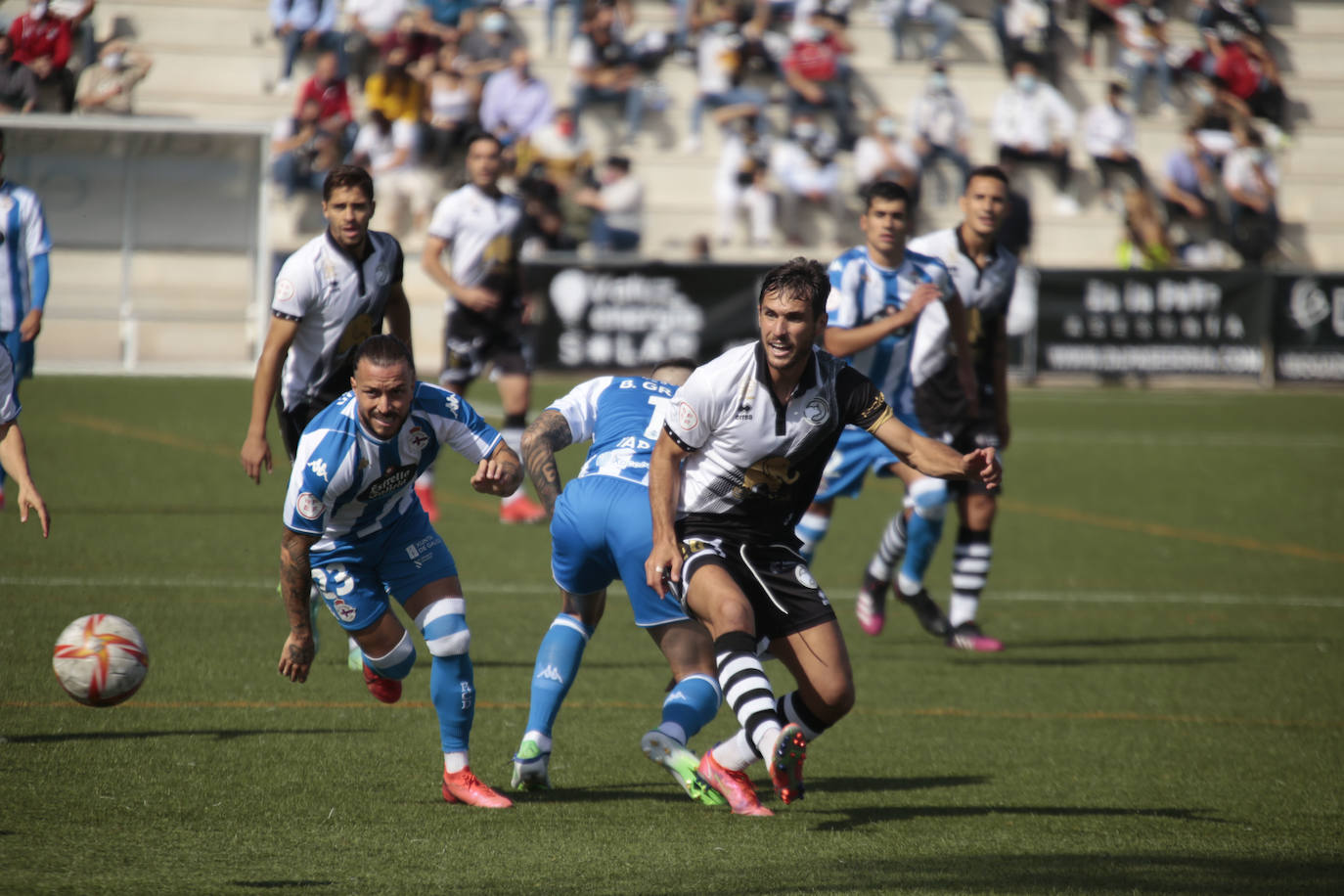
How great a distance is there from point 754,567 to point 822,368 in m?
0.66

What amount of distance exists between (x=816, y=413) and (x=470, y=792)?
5.21 feet

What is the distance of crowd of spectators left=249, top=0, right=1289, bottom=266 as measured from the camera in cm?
2188

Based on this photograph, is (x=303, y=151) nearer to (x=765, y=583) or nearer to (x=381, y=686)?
(x=381, y=686)

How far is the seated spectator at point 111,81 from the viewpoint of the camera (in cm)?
2070

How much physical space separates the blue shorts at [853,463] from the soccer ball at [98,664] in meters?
4.07

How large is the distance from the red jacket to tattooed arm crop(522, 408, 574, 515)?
1656 cm

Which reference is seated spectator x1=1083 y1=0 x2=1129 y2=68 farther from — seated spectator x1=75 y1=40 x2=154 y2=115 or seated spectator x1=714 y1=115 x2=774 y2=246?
seated spectator x1=75 y1=40 x2=154 y2=115

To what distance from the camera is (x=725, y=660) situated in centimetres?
495

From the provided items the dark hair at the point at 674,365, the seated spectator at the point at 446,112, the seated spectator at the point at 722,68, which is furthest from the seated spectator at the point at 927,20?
the dark hair at the point at 674,365

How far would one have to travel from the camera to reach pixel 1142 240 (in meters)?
24.0

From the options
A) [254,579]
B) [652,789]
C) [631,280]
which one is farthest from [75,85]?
[652,789]

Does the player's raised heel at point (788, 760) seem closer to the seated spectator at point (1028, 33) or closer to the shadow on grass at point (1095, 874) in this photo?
the shadow on grass at point (1095, 874)

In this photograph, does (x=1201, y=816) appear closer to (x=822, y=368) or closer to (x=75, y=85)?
(x=822, y=368)

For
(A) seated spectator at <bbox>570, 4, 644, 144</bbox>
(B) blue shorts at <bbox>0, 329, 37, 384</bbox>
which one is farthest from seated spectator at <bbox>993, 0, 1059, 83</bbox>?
(B) blue shorts at <bbox>0, 329, 37, 384</bbox>
